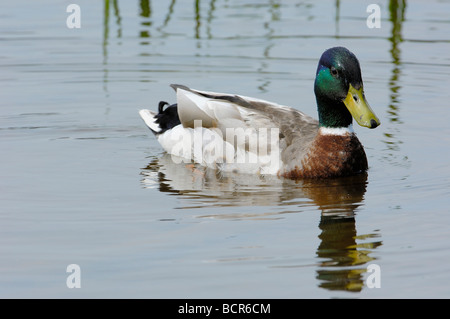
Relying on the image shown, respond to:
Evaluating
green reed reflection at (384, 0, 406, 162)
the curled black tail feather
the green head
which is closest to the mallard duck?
the green head

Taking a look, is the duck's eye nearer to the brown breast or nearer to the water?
the brown breast

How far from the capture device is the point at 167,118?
10.5 m

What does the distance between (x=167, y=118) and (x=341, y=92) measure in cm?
234

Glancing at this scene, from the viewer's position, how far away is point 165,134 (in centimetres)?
1025

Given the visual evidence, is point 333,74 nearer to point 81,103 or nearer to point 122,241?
point 122,241

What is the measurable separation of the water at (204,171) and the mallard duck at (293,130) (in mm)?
188

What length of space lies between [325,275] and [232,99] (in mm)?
3704

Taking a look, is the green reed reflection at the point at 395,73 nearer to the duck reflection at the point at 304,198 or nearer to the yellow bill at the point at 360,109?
the yellow bill at the point at 360,109

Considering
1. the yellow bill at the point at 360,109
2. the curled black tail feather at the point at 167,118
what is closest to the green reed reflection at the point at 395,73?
the yellow bill at the point at 360,109

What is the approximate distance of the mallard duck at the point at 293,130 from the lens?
29.4 ft

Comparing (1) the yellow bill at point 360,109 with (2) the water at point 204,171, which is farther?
(1) the yellow bill at point 360,109

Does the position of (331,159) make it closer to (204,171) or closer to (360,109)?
(360,109)

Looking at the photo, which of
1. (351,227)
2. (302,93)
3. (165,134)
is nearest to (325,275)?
(351,227)

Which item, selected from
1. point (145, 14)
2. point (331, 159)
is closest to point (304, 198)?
point (331, 159)
